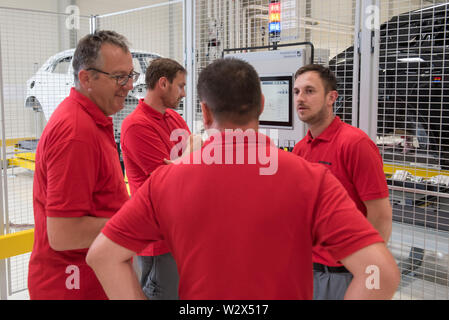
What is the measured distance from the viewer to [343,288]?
2.33 metres

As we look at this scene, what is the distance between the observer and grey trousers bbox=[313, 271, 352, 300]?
233 centimetres

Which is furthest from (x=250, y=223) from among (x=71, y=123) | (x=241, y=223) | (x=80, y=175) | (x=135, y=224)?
(x=71, y=123)

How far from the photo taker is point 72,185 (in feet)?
5.02

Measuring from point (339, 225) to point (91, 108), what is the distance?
118 cm

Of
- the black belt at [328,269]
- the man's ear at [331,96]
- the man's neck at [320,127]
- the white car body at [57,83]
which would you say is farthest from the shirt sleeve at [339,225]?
the white car body at [57,83]

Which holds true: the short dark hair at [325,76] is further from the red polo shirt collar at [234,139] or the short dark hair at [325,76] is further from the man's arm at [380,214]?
the red polo shirt collar at [234,139]

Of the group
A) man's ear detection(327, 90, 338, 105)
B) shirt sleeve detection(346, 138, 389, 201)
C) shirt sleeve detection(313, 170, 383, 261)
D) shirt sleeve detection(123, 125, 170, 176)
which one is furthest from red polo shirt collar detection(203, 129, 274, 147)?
man's ear detection(327, 90, 338, 105)

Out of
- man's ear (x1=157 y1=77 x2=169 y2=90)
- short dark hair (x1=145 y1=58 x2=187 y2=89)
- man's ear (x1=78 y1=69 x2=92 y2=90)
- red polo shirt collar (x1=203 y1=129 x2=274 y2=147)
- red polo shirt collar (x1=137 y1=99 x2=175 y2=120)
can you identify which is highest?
short dark hair (x1=145 y1=58 x2=187 y2=89)

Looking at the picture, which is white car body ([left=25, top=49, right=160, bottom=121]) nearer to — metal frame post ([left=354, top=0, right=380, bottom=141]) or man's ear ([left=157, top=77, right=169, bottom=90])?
man's ear ([left=157, top=77, right=169, bottom=90])

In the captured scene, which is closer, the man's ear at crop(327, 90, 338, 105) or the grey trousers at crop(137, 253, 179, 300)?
the grey trousers at crop(137, 253, 179, 300)

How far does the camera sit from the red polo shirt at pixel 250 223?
1095mm

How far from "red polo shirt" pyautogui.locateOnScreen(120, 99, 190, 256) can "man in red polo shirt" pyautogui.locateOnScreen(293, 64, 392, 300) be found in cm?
90
